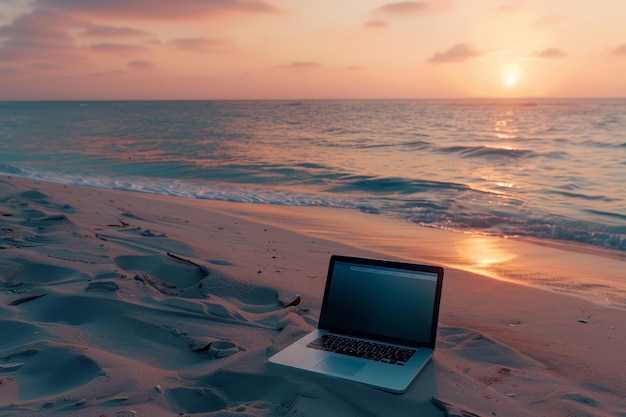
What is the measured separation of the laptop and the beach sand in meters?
0.12

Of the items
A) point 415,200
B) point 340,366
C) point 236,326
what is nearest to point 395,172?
point 415,200

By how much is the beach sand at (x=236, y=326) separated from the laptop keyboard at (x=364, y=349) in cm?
16

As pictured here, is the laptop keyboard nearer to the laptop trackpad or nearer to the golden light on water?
the laptop trackpad

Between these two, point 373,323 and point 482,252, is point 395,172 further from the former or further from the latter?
point 373,323

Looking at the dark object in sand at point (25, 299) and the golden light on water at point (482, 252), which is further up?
the dark object in sand at point (25, 299)

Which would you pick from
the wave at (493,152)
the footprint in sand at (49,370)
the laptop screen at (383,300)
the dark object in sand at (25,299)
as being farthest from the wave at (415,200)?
the wave at (493,152)

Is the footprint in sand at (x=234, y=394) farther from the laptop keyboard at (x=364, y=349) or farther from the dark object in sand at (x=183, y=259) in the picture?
the dark object in sand at (x=183, y=259)

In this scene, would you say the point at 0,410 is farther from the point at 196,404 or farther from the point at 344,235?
the point at 344,235

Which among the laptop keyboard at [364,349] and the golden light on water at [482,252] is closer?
the laptop keyboard at [364,349]

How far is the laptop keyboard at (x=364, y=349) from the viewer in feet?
9.27

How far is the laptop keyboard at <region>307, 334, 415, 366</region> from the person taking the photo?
282cm

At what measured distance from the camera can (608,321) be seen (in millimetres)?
4527

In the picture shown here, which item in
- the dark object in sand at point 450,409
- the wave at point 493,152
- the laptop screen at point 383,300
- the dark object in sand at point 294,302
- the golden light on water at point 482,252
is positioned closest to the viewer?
the dark object in sand at point 450,409

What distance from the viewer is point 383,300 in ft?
10.2
